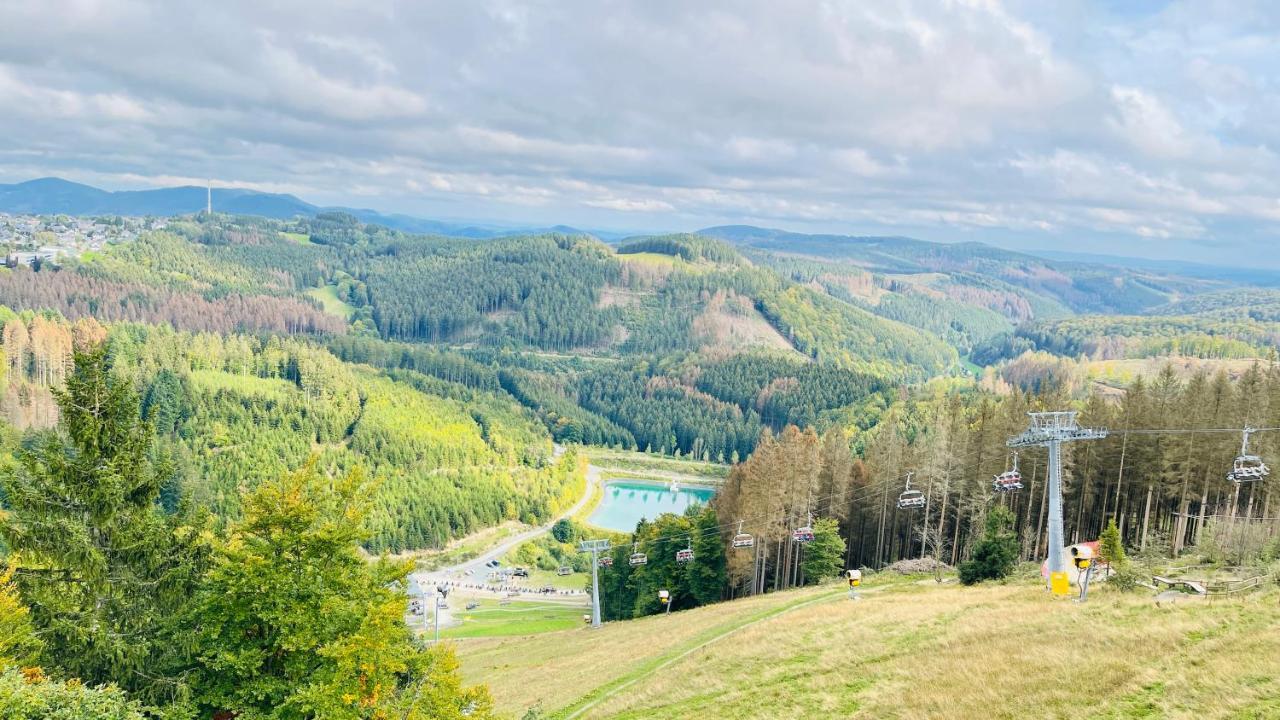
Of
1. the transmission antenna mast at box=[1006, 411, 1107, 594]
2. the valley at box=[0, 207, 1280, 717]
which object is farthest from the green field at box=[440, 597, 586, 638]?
the transmission antenna mast at box=[1006, 411, 1107, 594]

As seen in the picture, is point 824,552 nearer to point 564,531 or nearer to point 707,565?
point 707,565

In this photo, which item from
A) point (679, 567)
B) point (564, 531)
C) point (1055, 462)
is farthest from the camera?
point (564, 531)

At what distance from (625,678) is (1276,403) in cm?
5983

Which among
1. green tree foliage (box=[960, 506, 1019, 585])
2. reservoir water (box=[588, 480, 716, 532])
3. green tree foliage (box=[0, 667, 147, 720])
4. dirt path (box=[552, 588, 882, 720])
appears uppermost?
green tree foliage (box=[0, 667, 147, 720])

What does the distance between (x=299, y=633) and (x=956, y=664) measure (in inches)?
909

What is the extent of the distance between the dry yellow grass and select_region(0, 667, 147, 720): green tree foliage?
64.1 ft

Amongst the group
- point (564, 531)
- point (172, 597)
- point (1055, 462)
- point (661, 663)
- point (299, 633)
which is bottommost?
point (564, 531)

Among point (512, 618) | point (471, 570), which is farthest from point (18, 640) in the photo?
point (471, 570)

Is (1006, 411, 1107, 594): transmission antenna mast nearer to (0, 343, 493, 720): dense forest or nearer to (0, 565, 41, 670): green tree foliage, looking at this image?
(0, 343, 493, 720): dense forest

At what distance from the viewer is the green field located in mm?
91938

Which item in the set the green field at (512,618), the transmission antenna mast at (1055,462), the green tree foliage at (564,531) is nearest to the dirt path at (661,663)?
the transmission antenna mast at (1055,462)

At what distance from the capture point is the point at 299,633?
26.3m

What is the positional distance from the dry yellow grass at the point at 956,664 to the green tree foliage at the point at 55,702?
19.5 metres

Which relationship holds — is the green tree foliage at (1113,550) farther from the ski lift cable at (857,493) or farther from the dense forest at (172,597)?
the dense forest at (172,597)
